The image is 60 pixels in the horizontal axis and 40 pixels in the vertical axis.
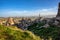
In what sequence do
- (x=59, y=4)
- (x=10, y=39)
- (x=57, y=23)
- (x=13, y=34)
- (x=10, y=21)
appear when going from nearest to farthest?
(x=10, y=39) → (x=13, y=34) → (x=57, y=23) → (x=59, y=4) → (x=10, y=21)

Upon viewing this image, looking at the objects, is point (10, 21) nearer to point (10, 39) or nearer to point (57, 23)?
point (57, 23)

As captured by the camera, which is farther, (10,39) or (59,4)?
(59,4)

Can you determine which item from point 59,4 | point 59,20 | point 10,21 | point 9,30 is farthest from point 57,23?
point 9,30

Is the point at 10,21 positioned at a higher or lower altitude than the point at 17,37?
lower

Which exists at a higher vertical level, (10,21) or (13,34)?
(13,34)

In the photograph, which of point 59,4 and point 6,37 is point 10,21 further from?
point 6,37

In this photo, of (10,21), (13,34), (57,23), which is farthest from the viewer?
(10,21)

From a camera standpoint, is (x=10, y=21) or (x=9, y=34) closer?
(x=9, y=34)

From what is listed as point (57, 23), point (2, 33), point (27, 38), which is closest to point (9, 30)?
point (2, 33)

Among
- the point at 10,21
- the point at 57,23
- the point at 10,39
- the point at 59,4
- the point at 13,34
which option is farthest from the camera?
the point at 10,21
